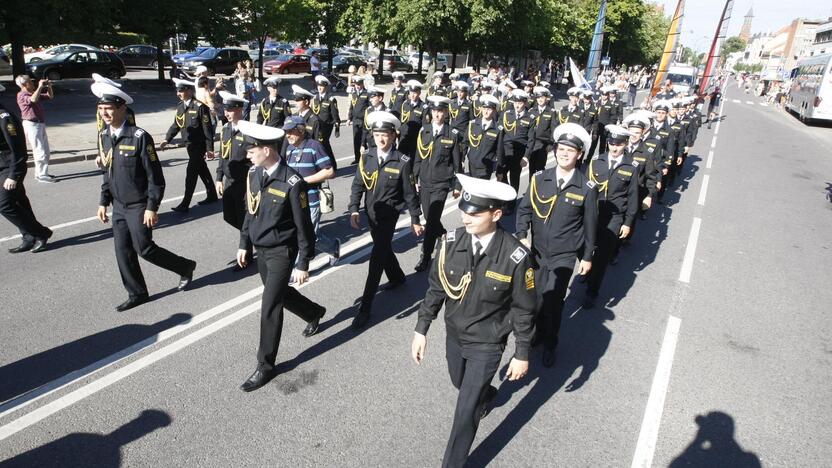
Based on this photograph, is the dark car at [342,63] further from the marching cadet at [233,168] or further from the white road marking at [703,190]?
the marching cadet at [233,168]

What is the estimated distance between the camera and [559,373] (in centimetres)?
478

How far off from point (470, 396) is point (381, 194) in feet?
9.07

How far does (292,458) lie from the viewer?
3.56 meters

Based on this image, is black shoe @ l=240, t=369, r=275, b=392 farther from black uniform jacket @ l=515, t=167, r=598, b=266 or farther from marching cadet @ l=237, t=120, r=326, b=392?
black uniform jacket @ l=515, t=167, r=598, b=266

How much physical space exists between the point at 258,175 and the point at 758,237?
8958 millimetres

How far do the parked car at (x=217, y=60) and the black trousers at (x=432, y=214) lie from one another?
28491 millimetres

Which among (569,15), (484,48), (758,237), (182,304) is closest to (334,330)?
(182,304)

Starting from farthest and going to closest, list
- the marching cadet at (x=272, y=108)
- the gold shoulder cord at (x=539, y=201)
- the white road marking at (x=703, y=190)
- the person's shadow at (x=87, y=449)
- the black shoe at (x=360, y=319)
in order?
1. the white road marking at (x=703, y=190)
2. the marching cadet at (x=272, y=108)
3. the black shoe at (x=360, y=319)
4. the gold shoulder cord at (x=539, y=201)
5. the person's shadow at (x=87, y=449)

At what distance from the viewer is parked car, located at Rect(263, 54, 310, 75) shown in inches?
1410

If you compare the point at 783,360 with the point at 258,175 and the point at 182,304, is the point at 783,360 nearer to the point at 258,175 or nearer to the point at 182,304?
the point at 258,175

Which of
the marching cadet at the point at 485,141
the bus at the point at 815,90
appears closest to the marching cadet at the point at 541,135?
the marching cadet at the point at 485,141

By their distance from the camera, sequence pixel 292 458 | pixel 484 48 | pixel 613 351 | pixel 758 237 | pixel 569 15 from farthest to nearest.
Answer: pixel 569 15, pixel 484 48, pixel 758 237, pixel 613 351, pixel 292 458

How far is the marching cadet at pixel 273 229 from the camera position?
13.5 feet

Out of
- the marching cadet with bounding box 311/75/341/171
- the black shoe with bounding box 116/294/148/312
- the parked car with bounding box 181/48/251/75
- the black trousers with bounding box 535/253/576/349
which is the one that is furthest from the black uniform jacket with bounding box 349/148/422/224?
the parked car with bounding box 181/48/251/75
